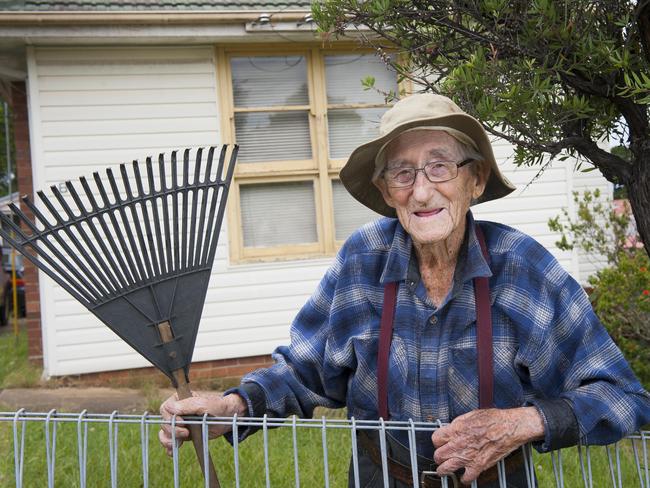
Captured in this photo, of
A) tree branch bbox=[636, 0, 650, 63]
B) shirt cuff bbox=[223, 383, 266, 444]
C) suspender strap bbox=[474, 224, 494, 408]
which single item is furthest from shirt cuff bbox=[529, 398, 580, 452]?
tree branch bbox=[636, 0, 650, 63]

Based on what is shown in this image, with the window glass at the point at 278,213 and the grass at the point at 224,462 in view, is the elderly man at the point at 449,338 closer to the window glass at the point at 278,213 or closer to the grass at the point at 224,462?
the grass at the point at 224,462

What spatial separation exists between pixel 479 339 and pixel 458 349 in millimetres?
68

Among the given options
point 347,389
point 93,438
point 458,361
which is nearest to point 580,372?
point 458,361

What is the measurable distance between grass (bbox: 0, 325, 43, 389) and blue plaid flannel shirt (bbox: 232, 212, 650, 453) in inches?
170

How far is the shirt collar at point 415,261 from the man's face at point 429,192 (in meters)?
0.06

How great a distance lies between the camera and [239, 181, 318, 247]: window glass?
597 centimetres

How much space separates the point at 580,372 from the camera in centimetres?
169

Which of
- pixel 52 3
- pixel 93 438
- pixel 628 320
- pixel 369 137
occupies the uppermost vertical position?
pixel 52 3

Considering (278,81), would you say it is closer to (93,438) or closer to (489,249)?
(93,438)

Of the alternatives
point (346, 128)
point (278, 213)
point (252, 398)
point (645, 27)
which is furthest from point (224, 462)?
point (346, 128)

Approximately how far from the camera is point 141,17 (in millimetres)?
5336

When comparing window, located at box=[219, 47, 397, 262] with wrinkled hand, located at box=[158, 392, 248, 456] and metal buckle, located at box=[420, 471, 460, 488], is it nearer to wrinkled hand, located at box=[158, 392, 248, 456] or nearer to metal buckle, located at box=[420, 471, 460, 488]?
wrinkled hand, located at box=[158, 392, 248, 456]

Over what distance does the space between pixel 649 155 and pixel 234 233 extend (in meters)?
4.26

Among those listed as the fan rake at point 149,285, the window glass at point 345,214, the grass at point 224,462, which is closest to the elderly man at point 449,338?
the fan rake at point 149,285
